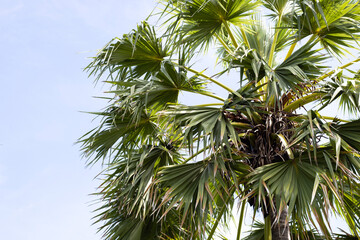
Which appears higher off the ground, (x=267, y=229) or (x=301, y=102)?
(x=301, y=102)

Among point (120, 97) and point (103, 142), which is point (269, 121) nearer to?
point (120, 97)

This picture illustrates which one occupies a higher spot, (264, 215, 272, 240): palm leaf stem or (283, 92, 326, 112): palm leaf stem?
(283, 92, 326, 112): palm leaf stem

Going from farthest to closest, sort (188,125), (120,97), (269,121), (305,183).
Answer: (120,97), (269,121), (188,125), (305,183)

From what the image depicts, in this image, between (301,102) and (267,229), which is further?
(301,102)

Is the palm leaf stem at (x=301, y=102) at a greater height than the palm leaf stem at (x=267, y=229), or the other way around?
the palm leaf stem at (x=301, y=102)

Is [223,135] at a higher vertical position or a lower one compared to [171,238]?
higher

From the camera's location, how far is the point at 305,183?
359cm

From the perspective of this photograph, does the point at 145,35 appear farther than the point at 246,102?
Yes

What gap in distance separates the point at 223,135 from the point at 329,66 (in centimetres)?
138

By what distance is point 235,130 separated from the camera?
4.43 m

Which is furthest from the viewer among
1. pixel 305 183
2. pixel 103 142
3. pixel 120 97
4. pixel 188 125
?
pixel 103 142

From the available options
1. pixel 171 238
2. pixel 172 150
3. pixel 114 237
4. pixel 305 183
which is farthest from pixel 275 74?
pixel 114 237

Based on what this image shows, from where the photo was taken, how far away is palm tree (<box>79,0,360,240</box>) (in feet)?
12.1

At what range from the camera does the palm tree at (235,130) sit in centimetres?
369
